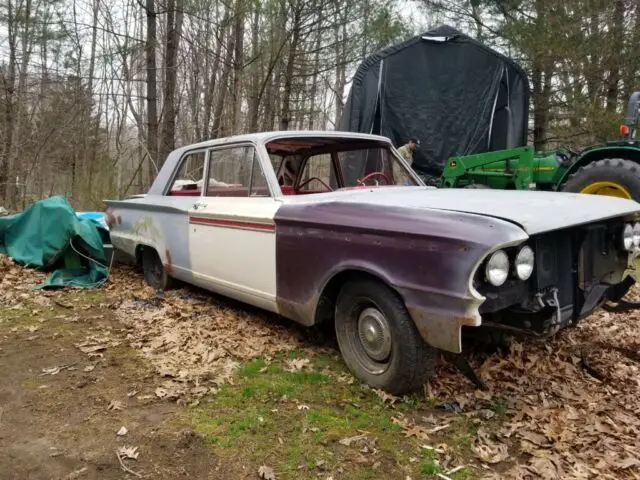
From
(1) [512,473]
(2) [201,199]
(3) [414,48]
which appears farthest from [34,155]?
(1) [512,473]

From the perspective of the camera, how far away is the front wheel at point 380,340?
2855 millimetres

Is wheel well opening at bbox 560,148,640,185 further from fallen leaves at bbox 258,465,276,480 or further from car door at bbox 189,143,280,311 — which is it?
fallen leaves at bbox 258,465,276,480

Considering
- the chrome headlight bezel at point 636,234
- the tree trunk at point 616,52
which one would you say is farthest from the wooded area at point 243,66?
the chrome headlight bezel at point 636,234

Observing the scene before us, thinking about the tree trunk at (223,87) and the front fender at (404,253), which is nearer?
the front fender at (404,253)

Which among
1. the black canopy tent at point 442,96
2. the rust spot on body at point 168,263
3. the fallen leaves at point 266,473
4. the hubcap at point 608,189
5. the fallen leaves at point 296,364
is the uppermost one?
the black canopy tent at point 442,96

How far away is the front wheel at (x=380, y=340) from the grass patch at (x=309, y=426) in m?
0.13

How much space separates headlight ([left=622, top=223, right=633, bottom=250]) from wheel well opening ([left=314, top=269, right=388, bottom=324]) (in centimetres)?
174

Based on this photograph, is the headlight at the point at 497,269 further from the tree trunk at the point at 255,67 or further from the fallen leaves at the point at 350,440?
the tree trunk at the point at 255,67

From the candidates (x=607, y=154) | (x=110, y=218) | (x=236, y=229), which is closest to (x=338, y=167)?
(x=236, y=229)

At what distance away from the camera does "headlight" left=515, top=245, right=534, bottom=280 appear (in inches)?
101

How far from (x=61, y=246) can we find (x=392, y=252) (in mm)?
4786

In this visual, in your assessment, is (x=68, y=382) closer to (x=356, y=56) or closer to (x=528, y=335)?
(x=528, y=335)

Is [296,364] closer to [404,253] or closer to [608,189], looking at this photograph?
[404,253]

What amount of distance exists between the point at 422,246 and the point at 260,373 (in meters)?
1.52
